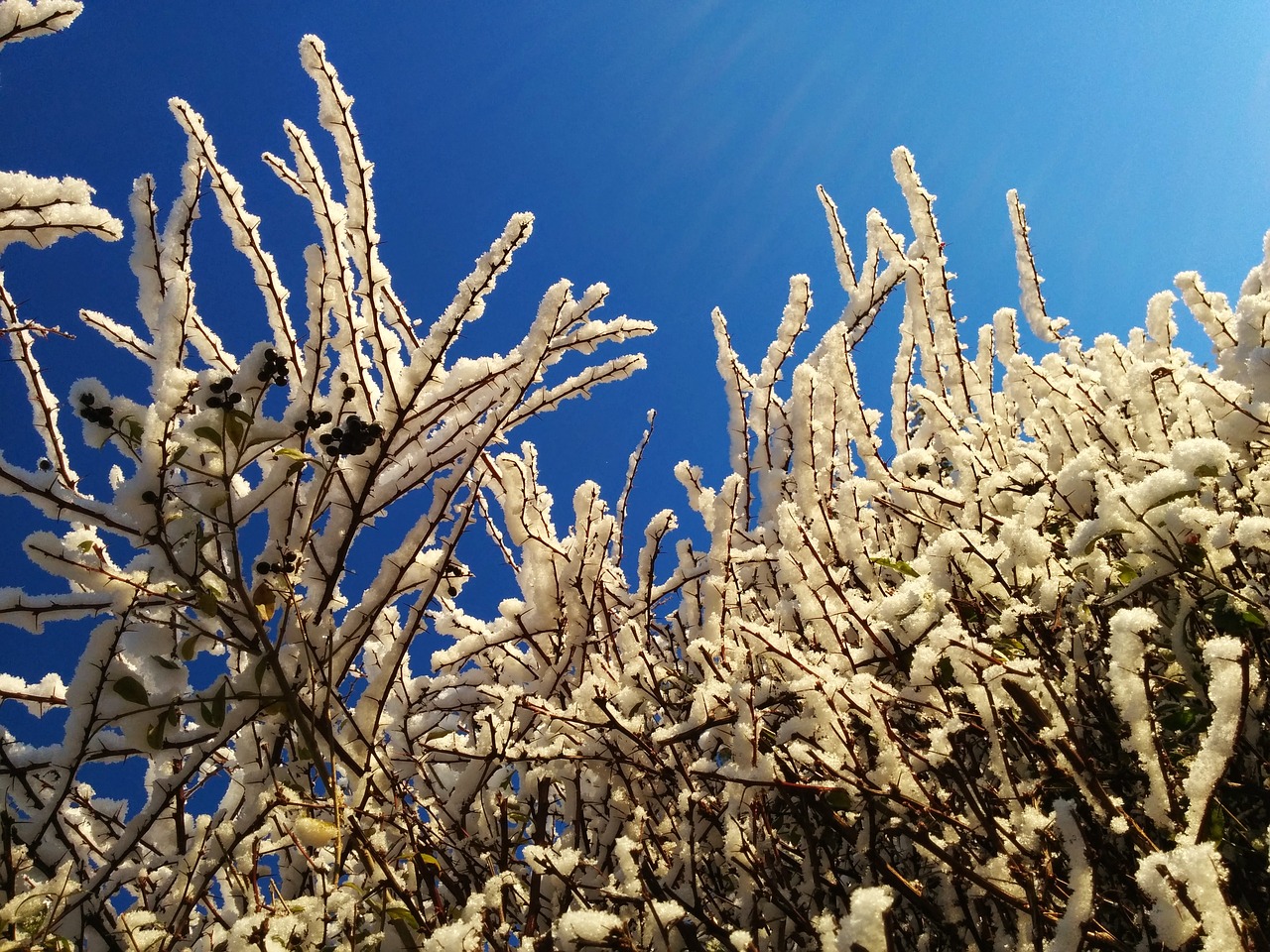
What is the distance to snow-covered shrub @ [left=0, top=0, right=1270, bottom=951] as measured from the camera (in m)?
1.36

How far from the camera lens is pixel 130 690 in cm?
172

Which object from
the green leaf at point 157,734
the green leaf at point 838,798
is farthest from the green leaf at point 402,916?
the green leaf at point 838,798

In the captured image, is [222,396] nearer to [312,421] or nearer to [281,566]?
[312,421]

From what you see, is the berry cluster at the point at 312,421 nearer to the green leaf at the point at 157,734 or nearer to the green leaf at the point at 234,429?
the green leaf at the point at 234,429

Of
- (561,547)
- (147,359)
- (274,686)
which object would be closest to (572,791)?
(561,547)

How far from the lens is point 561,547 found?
2.36 meters

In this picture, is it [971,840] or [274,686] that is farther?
[274,686]

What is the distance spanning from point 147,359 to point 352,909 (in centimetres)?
164

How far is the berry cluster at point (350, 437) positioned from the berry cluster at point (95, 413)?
16.8 inches

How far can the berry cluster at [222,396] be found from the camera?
61.3 inches

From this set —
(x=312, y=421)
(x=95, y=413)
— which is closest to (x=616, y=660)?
(x=312, y=421)

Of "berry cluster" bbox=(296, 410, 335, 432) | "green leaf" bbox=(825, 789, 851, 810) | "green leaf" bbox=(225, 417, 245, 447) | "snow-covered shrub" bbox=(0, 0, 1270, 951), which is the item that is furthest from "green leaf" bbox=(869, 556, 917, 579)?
"green leaf" bbox=(225, 417, 245, 447)

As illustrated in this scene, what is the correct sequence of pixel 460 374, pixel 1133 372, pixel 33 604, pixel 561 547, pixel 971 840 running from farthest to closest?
pixel 561 547 < pixel 460 374 < pixel 1133 372 < pixel 33 604 < pixel 971 840

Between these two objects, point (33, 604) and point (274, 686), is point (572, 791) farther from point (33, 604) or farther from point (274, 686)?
point (33, 604)
